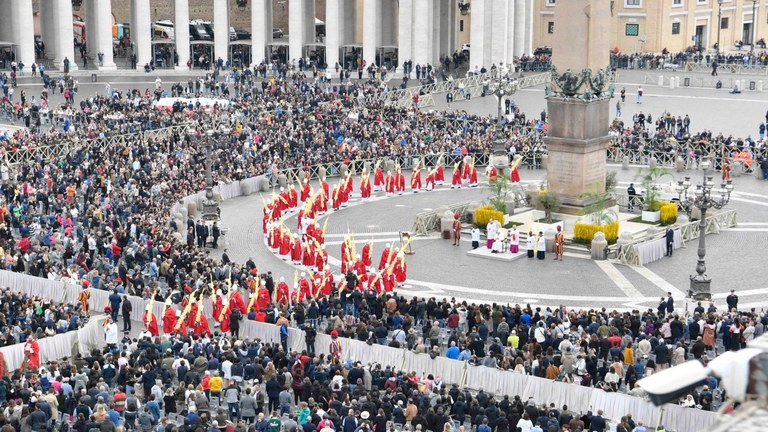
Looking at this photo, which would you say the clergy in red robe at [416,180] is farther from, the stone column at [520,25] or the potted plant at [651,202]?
the stone column at [520,25]

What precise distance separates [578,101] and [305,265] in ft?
35.8

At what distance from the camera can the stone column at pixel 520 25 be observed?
307 ft

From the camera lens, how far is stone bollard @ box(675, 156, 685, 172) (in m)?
55.8

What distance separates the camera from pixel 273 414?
24.3 meters

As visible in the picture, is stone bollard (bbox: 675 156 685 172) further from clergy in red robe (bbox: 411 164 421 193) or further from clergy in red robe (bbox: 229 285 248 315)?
clergy in red robe (bbox: 229 285 248 315)

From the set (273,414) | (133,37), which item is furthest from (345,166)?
(133,37)

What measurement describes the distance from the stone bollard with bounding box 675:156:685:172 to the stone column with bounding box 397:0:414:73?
103ft

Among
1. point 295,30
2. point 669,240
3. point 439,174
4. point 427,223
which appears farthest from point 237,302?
point 295,30

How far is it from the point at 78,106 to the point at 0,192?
24448 millimetres

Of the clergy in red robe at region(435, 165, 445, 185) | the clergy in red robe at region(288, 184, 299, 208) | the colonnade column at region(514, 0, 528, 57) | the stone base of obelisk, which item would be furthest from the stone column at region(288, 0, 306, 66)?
the stone base of obelisk

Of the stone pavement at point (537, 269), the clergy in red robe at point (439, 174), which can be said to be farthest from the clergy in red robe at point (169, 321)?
the clergy in red robe at point (439, 174)

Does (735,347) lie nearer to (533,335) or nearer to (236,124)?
(533,335)

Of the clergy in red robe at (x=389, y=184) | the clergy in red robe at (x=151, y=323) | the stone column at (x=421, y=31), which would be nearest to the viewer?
the clergy in red robe at (x=151, y=323)

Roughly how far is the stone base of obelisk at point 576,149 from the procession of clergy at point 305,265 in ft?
23.0
